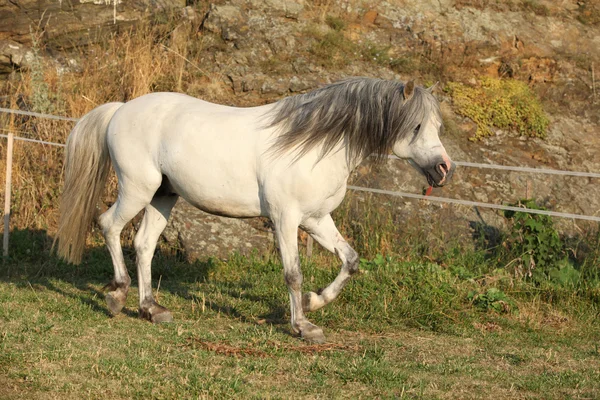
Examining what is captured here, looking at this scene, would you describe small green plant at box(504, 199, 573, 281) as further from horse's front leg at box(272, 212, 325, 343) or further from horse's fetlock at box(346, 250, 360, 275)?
horse's front leg at box(272, 212, 325, 343)

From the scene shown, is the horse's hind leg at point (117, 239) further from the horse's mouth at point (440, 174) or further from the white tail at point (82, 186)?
the horse's mouth at point (440, 174)

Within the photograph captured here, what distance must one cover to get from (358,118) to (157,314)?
2.18m

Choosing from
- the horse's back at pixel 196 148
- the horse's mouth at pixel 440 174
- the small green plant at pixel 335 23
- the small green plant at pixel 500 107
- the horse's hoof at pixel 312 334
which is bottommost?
the horse's hoof at pixel 312 334

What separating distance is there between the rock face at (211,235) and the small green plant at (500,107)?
10.9 feet

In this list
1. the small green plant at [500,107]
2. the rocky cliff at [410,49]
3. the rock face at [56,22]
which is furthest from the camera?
the rock face at [56,22]

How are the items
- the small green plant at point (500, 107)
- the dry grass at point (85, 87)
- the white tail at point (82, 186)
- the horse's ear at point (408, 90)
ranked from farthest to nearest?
the small green plant at point (500, 107) → the dry grass at point (85, 87) → the white tail at point (82, 186) → the horse's ear at point (408, 90)

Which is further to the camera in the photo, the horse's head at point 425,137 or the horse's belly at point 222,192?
the horse's belly at point 222,192

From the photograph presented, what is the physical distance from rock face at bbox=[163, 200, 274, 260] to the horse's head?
3.38 m

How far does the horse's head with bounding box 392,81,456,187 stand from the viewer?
5.51 m

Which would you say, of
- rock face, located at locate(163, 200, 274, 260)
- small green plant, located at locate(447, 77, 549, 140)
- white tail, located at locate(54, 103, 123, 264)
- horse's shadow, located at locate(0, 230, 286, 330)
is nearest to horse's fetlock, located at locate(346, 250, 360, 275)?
horse's shadow, located at locate(0, 230, 286, 330)

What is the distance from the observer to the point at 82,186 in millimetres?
6629

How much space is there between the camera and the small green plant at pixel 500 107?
1055 cm

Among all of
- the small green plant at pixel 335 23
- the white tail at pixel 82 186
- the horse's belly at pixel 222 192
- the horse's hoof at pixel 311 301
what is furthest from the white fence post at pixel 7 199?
the small green plant at pixel 335 23

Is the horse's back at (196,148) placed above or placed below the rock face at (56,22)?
above
